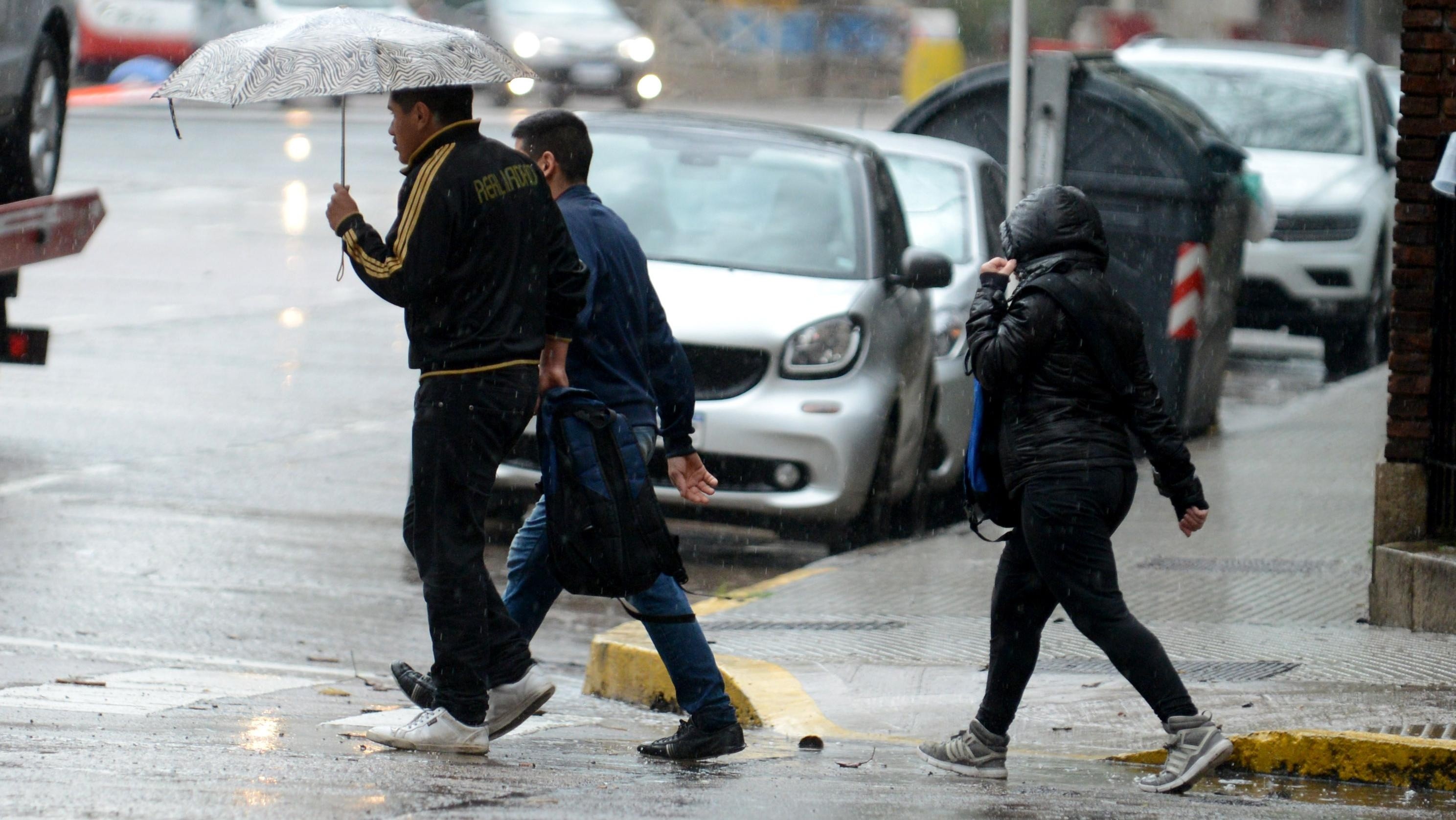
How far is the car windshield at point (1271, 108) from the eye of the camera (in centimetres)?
1603

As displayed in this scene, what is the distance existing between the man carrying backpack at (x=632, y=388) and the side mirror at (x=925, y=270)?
11.9 ft

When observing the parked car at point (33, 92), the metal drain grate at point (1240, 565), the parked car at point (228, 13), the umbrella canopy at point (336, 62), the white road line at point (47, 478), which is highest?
the umbrella canopy at point (336, 62)

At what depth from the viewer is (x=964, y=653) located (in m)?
7.21

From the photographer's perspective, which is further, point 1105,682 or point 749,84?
point 749,84

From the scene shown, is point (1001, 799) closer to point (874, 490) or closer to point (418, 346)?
point (418, 346)

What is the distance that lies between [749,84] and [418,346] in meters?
37.0

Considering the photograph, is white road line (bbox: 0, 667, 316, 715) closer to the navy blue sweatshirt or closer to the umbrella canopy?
the navy blue sweatshirt

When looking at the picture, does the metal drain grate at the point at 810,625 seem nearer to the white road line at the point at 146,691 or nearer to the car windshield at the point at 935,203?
the white road line at the point at 146,691

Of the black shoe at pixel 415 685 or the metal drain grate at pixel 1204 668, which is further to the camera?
the metal drain grate at pixel 1204 668

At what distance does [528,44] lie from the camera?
105ft

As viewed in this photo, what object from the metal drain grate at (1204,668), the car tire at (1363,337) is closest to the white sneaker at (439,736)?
the metal drain grate at (1204,668)

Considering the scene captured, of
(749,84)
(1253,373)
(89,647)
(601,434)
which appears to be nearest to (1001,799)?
(601,434)

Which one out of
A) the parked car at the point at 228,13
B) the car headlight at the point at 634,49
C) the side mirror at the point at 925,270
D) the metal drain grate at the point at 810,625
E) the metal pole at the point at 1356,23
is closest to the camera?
the metal drain grate at the point at 810,625

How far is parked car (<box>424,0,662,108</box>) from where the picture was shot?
3212 centimetres
